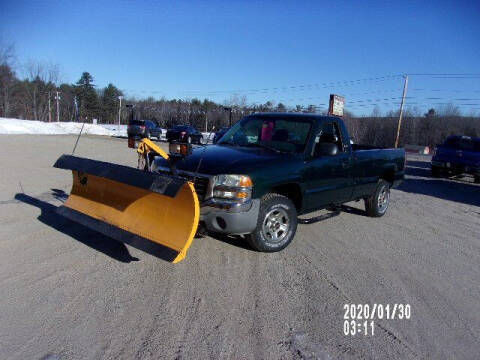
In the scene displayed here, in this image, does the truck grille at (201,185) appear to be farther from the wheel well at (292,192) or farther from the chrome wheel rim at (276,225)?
the wheel well at (292,192)

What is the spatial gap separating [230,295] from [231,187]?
1.17m

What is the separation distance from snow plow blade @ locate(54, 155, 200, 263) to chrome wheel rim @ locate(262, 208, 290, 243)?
117 cm

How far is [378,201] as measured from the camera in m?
7.11

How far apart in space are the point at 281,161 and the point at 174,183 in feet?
5.71

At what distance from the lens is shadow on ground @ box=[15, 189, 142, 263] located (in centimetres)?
457

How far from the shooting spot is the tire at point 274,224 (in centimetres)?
451

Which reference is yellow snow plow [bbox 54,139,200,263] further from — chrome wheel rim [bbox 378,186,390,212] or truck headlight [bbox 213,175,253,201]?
chrome wheel rim [bbox 378,186,390,212]

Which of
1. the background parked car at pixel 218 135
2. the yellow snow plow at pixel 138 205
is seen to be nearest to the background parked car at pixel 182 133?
the background parked car at pixel 218 135

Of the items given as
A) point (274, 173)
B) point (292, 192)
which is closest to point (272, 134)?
point (292, 192)

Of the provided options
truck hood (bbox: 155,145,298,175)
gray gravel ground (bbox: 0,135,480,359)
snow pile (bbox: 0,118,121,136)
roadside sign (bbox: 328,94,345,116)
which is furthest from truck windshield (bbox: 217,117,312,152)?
snow pile (bbox: 0,118,121,136)

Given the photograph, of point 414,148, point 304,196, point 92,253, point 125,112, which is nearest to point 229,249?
point 304,196

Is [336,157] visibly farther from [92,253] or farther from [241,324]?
[92,253]

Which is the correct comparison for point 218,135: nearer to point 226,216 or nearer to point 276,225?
point 276,225

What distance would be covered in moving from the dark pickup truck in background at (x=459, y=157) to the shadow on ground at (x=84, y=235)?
46.1 ft
